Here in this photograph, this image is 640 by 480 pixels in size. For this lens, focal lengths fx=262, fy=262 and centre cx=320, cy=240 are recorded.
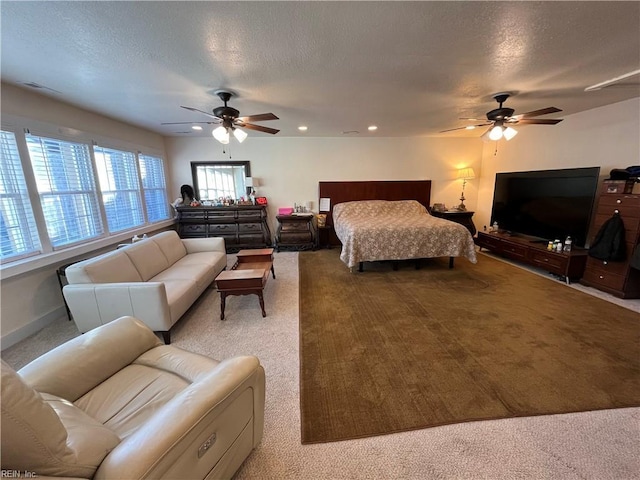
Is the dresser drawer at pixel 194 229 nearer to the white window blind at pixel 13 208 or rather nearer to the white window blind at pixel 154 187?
the white window blind at pixel 154 187

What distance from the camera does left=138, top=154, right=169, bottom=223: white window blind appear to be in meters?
4.72

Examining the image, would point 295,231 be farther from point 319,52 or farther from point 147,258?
point 319,52

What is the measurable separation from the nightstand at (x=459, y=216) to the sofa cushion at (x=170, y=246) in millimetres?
4968

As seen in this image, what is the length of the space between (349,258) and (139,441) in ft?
10.9

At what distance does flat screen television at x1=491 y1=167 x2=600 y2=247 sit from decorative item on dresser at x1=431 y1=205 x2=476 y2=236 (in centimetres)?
56

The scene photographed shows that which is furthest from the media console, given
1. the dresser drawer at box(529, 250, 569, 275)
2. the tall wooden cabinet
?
the tall wooden cabinet

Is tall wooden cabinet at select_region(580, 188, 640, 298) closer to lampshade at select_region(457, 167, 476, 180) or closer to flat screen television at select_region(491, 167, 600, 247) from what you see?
flat screen television at select_region(491, 167, 600, 247)

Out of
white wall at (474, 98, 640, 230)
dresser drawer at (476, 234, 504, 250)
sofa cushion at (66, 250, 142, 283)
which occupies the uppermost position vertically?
white wall at (474, 98, 640, 230)

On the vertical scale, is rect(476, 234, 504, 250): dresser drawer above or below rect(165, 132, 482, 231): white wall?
below

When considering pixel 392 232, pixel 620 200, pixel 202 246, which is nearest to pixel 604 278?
pixel 620 200

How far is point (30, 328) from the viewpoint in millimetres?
2617

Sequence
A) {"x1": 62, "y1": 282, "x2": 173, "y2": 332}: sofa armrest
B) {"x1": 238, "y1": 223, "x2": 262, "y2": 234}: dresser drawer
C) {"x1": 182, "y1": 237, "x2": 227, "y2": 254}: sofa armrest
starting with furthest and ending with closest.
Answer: {"x1": 238, "y1": 223, "x2": 262, "y2": 234}: dresser drawer, {"x1": 182, "y1": 237, "x2": 227, "y2": 254}: sofa armrest, {"x1": 62, "y1": 282, "x2": 173, "y2": 332}: sofa armrest

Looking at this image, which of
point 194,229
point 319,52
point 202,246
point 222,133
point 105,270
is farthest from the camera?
point 194,229

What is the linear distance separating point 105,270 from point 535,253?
5608 millimetres
